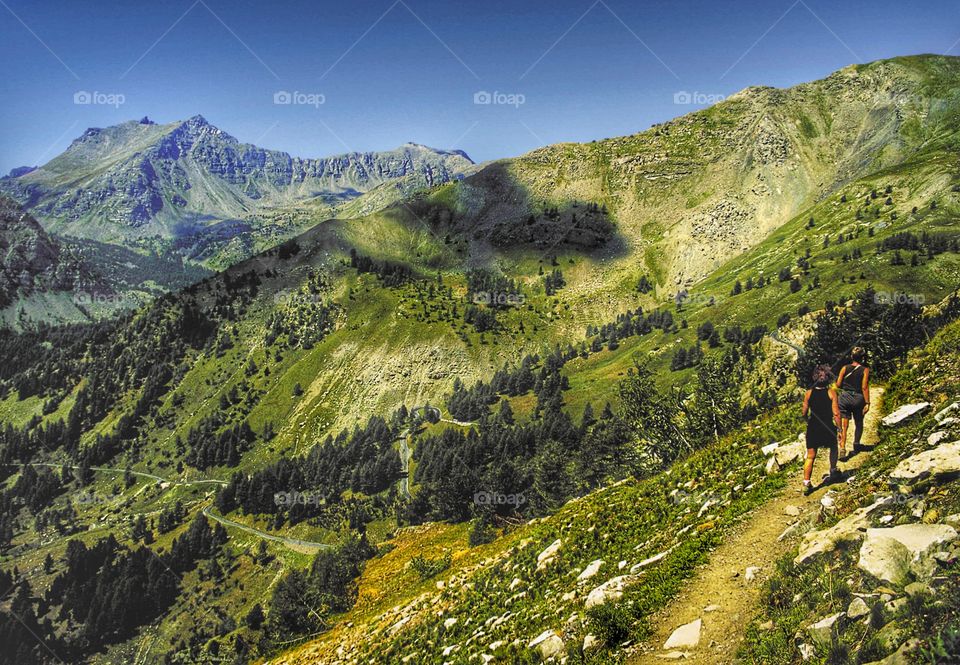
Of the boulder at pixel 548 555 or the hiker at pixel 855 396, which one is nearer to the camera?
the hiker at pixel 855 396

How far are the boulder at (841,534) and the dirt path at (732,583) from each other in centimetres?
173

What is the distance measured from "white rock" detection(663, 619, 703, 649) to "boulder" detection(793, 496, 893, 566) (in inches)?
142

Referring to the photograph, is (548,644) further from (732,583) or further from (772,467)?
(772,467)

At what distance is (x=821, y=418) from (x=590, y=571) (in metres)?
13.2

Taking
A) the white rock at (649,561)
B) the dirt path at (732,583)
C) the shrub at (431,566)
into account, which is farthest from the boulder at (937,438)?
the shrub at (431,566)

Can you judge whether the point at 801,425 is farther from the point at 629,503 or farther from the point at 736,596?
the point at 736,596

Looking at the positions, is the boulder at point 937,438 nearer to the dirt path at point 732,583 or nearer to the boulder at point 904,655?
the dirt path at point 732,583

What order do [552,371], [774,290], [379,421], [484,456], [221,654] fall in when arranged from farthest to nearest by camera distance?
[552,371]
[379,421]
[774,290]
[484,456]
[221,654]

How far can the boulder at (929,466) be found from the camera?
13.3 m

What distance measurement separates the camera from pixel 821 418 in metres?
19.4

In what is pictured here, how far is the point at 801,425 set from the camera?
28.3m

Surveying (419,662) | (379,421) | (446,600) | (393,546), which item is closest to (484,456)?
(393,546)

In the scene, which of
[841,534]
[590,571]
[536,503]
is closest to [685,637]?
[841,534]

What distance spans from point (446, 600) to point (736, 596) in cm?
2493
